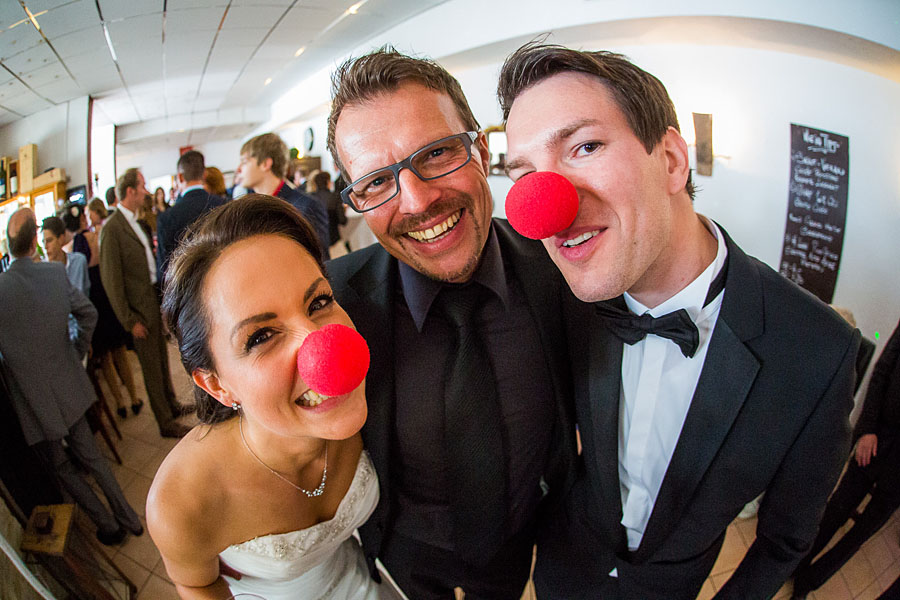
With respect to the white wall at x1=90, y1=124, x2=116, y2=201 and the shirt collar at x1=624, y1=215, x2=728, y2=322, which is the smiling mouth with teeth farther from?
the shirt collar at x1=624, y1=215, x2=728, y2=322

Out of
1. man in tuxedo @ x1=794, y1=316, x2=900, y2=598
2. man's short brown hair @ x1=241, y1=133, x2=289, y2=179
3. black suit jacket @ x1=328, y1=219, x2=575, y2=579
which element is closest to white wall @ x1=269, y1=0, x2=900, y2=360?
man in tuxedo @ x1=794, y1=316, x2=900, y2=598

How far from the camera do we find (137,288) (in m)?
0.70

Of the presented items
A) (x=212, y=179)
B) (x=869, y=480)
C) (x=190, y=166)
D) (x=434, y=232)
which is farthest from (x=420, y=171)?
(x=869, y=480)

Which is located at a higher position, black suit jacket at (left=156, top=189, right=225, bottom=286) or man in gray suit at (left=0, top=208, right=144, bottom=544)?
black suit jacket at (left=156, top=189, right=225, bottom=286)

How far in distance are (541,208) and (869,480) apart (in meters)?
1.04

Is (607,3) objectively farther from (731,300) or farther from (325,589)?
(325,589)

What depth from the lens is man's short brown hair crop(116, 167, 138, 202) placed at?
0.69m

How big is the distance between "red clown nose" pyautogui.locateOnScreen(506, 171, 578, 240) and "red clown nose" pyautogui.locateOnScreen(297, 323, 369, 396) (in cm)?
31

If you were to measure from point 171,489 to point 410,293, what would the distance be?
0.65m

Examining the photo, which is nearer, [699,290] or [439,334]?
[699,290]

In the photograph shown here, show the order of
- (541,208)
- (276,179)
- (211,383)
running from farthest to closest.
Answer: (276,179) → (211,383) → (541,208)

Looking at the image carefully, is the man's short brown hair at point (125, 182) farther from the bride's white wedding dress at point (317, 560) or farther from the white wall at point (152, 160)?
the bride's white wedding dress at point (317, 560)

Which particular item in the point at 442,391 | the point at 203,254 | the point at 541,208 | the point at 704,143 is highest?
the point at 704,143

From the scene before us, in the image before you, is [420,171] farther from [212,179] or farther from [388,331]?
[212,179]
